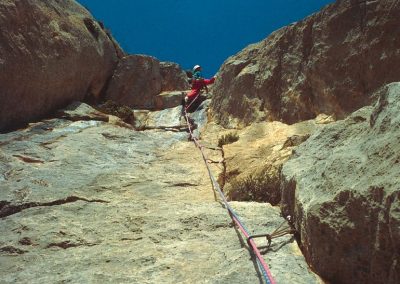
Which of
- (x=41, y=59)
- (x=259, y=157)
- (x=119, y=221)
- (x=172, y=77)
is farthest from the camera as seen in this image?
(x=172, y=77)

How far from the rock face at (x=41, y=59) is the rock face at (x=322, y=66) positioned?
485 centimetres

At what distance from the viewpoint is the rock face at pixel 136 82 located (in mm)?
17197

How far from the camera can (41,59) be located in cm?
1187

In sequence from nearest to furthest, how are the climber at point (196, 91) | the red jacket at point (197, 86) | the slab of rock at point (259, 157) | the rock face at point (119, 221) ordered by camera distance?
the rock face at point (119, 221) → the slab of rock at point (259, 157) → the climber at point (196, 91) → the red jacket at point (197, 86)

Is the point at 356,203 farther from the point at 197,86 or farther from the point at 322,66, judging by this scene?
the point at 197,86

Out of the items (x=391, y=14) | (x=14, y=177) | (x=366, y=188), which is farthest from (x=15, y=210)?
(x=391, y=14)

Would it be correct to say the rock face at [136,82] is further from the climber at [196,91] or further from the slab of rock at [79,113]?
the slab of rock at [79,113]

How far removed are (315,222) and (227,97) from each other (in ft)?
29.9

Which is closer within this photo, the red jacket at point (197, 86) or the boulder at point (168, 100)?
the red jacket at point (197, 86)

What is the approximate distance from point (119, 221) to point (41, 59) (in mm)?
7674

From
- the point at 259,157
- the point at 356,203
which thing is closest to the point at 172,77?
the point at 259,157

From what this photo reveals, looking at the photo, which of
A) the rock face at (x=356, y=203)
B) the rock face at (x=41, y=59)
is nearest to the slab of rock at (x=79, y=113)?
the rock face at (x=41, y=59)

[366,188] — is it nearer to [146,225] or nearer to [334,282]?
[334,282]

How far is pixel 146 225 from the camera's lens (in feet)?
18.2
